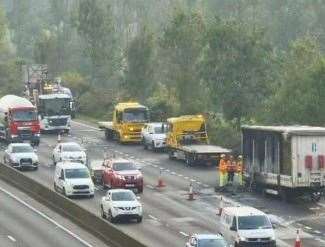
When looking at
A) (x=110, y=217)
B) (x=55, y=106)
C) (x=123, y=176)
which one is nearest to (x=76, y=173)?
(x=123, y=176)

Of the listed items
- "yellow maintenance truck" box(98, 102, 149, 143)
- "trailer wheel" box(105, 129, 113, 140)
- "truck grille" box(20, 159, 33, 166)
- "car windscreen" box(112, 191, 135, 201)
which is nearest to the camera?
"car windscreen" box(112, 191, 135, 201)

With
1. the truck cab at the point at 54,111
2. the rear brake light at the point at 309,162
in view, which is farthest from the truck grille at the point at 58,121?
the rear brake light at the point at 309,162

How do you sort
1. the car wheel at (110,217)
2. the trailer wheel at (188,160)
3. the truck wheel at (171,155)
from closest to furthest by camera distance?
the car wheel at (110,217), the trailer wheel at (188,160), the truck wheel at (171,155)

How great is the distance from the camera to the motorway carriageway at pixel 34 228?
41.0 metres

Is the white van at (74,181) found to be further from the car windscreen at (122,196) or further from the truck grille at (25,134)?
the truck grille at (25,134)

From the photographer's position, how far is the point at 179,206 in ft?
165

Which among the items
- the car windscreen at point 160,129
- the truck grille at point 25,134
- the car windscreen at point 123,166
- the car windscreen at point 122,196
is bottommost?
the car windscreen at point 122,196

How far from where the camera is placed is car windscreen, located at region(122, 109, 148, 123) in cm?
7700

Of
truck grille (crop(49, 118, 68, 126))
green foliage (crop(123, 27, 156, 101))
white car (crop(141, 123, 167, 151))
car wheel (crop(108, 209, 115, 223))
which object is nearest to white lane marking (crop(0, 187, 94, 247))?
car wheel (crop(108, 209, 115, 223))

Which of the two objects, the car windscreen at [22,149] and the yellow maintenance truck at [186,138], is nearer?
the car windscreen at [22,149]

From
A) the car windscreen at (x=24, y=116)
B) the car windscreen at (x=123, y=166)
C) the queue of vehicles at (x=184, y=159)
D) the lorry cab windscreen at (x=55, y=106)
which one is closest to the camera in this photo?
the queue of vehicles at (x=184, y=159)

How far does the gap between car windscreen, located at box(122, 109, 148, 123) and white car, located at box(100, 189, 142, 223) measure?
103 feet

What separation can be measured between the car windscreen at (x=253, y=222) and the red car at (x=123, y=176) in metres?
16.6

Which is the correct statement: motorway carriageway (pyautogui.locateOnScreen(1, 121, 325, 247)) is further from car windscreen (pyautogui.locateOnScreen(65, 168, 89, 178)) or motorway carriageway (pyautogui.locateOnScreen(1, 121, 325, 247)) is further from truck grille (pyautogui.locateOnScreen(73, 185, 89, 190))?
car windscreen (pyautogui.locateOnScreen(65, 168, 89, 178))
